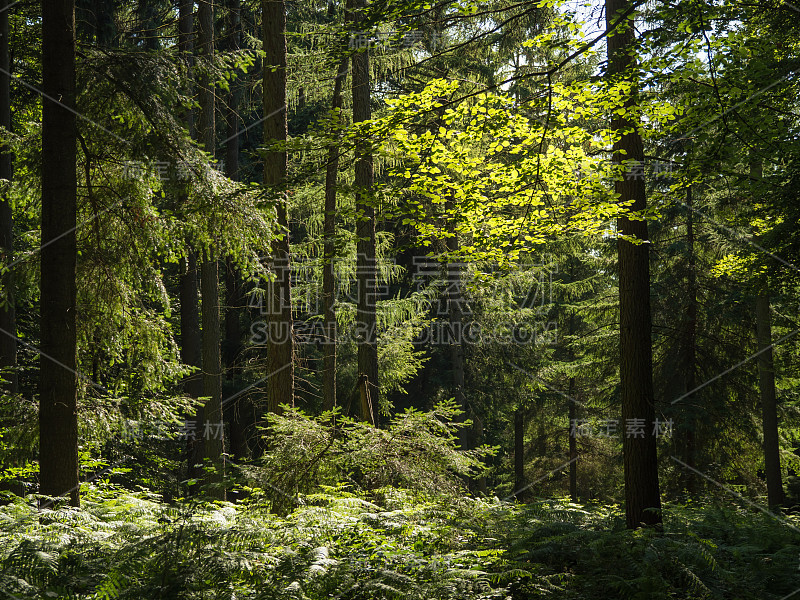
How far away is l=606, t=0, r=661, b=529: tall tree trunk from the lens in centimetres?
708

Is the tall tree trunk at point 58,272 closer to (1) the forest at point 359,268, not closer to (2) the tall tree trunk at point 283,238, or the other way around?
(1) the forest at point 359,268

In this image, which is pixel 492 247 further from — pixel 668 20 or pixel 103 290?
pixel 103 290

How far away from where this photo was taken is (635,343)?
7.26 metres

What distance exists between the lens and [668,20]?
5715 millimetres

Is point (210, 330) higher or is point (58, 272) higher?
point (58, 272)

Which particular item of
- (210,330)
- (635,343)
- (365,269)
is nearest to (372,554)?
(635,343)

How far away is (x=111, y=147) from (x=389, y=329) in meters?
10.1

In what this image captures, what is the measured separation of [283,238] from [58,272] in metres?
3.77

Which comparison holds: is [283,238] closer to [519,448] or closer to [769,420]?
[769,420]

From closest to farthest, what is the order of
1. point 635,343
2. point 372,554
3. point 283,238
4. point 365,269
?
point 372,554
point 635,343
point 283,238
point 365,269

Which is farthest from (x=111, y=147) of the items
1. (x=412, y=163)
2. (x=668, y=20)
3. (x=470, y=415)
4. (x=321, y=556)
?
(x=470, y=415)

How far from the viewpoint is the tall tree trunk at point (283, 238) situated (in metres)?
9.15

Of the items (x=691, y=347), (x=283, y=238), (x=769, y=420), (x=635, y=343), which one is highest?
(x=283, y=238)

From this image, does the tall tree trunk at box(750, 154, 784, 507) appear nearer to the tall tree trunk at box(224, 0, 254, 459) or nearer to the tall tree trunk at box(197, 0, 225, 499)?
the tall tree trunk at box(197, 0, 225, 499)
